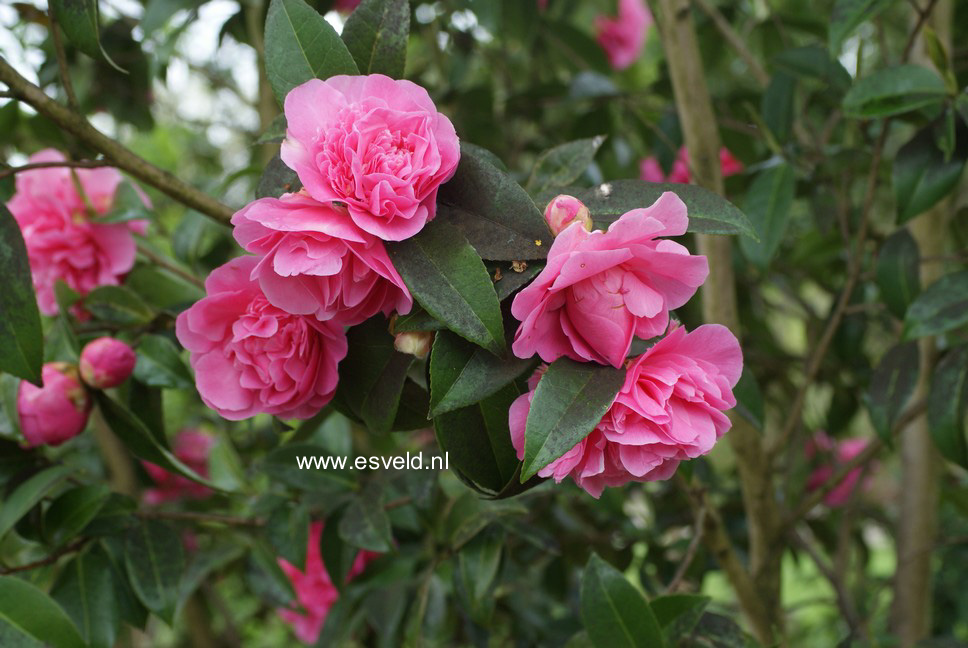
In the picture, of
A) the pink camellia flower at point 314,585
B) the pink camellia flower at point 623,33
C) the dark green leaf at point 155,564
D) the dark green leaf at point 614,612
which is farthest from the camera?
the pink camellia flower at point 623,33

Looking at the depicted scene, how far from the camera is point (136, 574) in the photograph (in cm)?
82

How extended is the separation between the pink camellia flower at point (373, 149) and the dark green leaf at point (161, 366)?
0.36 m

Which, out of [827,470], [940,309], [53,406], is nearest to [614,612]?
[940,309]

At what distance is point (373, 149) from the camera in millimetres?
522

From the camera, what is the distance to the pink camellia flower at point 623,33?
1.99m

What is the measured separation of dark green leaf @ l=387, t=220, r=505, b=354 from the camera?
50cm

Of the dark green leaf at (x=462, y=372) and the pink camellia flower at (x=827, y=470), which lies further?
the pink camellia flower at (x=827, y=470)

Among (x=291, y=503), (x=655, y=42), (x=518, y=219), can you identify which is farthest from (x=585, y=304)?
(x=655, y=42)

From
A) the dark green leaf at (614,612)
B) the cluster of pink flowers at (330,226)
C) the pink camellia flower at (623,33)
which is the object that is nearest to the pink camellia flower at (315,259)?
the cluster of pink flowers at (330,226)

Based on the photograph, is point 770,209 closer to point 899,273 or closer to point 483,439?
point 899,273

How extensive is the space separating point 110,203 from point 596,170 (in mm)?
637

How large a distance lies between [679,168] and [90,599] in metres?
0.88

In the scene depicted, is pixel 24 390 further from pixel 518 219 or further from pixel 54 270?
pixel 518 219

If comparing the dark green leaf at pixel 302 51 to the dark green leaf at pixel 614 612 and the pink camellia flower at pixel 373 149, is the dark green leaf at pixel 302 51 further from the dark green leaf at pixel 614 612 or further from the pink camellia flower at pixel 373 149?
the dark green leaf at pixel 614 612
